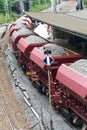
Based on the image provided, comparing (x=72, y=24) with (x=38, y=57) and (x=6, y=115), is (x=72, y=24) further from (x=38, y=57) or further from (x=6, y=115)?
(x=6, y=115)

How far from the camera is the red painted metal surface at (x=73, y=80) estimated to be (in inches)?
624

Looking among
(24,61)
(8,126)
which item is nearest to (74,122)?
(8,126)

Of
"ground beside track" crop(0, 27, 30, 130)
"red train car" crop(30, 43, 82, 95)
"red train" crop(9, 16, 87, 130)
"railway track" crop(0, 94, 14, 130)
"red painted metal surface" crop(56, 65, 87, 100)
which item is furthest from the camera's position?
"red train car" crop(30, 43, 82, 95)

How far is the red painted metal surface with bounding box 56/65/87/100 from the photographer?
15862 mm

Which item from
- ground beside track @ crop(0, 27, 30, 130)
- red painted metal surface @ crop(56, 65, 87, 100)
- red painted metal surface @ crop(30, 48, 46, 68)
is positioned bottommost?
ground beside track @ crop(0, 27, 30, 130)

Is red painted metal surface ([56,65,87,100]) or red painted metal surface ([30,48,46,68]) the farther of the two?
red painted metal surface ([30,48,46,68])

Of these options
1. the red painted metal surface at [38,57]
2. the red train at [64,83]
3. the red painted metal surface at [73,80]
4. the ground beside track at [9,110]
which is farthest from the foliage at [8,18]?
the red painted metal surface at [73,80]

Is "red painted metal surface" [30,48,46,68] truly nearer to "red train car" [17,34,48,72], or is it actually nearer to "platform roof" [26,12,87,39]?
"platform roof" [26,12,87,39]

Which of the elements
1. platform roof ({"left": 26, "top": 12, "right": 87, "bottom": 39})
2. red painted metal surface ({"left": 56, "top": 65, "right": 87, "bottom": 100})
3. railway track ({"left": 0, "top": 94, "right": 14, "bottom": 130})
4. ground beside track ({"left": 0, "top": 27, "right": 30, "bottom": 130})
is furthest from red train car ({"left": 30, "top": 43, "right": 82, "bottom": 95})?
railway track ({"left": 0, "top": 94, "right": 14, "bottom": 130})

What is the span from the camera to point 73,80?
56.0 ft

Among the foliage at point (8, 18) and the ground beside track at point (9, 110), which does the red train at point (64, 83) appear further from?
the foliage at point (8, 18)

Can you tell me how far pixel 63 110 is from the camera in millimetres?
20297

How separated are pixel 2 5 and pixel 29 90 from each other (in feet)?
283

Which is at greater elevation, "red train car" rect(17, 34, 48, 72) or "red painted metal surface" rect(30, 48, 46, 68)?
"red painted metal surface" rect(30, 48, 46, 68)
